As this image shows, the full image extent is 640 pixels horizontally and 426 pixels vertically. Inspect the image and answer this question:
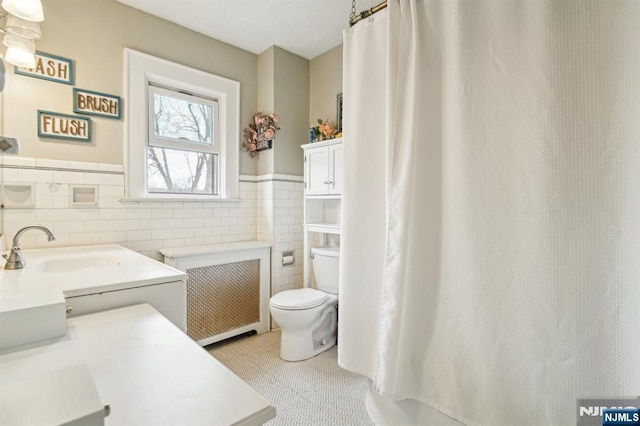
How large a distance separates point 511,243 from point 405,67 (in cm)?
81

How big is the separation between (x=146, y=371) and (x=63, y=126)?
1.95 m

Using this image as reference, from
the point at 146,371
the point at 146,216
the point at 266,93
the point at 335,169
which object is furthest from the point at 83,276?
the point at 266,93

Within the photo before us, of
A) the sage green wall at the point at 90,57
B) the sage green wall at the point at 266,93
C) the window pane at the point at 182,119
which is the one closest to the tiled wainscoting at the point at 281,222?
the sage green wall at the point at 266,93

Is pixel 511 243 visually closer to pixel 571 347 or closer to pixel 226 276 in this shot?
pixel 571 347

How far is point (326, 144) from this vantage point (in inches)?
96.2

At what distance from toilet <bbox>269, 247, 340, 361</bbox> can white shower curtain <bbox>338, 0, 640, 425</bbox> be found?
64 cm

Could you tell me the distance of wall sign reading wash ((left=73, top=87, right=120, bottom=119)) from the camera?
77.3 inches

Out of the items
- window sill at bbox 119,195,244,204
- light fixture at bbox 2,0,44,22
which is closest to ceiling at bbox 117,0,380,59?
light fixture at bbox 2,0,44,22

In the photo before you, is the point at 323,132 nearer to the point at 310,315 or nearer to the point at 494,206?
the point at 310,315

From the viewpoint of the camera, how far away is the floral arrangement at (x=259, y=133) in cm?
266

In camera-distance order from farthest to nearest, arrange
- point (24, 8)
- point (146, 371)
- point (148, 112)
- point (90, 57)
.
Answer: point (148, 112), point (90, 57), point (24, 8), point (146, 371)

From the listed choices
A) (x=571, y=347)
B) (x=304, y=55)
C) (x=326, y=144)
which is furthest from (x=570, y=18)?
Answer: (x=304, y=55)

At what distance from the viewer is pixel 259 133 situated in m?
2.73

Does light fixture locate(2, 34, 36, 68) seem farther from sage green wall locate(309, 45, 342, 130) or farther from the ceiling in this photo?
sage green wall locate(309, 45, 342, 130)
